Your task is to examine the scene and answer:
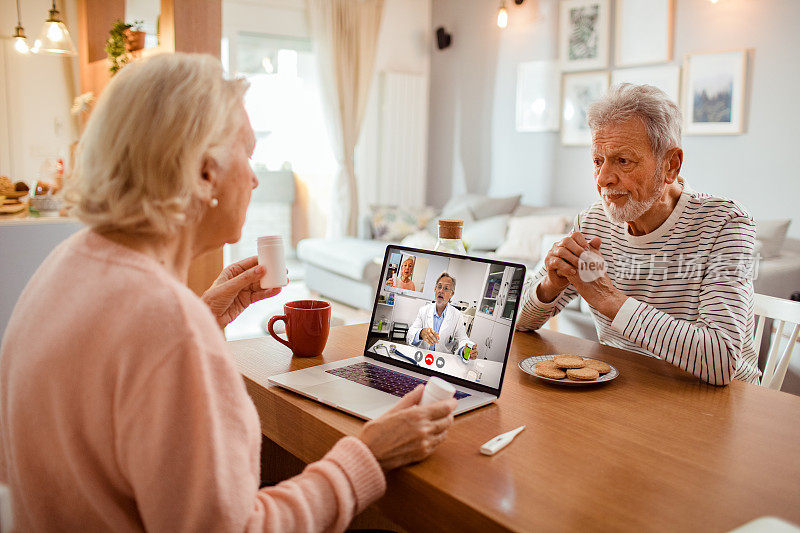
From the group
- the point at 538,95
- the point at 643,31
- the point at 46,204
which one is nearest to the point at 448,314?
the point at 46,204

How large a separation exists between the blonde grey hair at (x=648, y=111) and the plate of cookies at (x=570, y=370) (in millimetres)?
616

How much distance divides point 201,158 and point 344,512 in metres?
0.49

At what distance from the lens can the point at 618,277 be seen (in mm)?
1725

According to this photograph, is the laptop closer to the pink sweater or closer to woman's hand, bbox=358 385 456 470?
woman's hand, bbox=358 385 456 470

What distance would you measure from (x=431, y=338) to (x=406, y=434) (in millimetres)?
370

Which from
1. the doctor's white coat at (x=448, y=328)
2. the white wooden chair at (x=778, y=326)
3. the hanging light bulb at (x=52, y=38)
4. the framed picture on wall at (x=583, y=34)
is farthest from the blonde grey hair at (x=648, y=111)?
the framed picture on wall at (x=583, y=34)

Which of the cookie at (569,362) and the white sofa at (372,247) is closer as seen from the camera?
the cookie at (569,362)

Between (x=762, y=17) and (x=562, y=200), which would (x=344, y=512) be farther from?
(x=562, y=200)

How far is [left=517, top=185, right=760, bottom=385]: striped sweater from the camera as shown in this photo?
1.35 meters

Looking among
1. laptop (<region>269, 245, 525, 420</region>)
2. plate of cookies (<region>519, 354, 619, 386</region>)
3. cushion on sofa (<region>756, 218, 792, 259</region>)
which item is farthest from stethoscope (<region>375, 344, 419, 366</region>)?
cushion on sofa (<region>756, 218, 792, 259</region>)

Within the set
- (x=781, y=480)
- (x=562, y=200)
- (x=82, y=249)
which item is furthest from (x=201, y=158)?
(x=562, y=200)

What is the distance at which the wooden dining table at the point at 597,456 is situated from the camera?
2.68ft

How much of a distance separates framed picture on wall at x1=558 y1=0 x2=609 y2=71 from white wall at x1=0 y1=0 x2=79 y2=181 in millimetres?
3737

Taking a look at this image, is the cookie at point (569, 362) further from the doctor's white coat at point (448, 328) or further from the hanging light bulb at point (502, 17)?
the hanging light bulb at point (502, 17)
